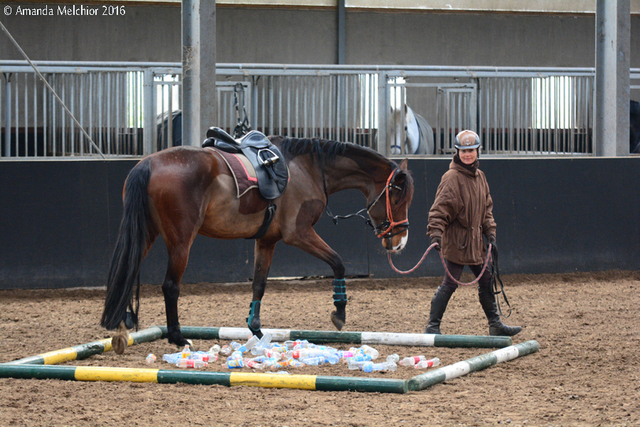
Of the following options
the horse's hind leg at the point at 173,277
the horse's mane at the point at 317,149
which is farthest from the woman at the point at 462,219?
the horse's hind leg at the point at 173,277

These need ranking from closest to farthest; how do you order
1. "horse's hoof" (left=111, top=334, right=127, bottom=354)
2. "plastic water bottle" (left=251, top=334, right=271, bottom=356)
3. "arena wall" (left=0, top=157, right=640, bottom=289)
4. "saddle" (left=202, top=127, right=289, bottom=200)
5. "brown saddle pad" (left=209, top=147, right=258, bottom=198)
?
"horse's hoof" (left=111, top=334, right=127, bottom=354)
"plastic water bottle" (left=251, top=334, right=271, bottom=356)
"brown saddle pad" (left=209, top=147, right=258, bottom=198)
"saddle" (left=202, top=127, right=289, bottom=200)
"arena wall" (left=0, top=157, right=640, bottom=289)

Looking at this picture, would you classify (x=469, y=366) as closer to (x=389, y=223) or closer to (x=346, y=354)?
(x=346, y=354)

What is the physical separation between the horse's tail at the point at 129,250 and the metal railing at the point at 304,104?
3.27 m

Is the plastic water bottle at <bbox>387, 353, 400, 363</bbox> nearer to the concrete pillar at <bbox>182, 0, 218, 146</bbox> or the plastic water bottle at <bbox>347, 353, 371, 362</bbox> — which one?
the plastic water bottle at <bbox>347, 353, 371, 362</bbox>

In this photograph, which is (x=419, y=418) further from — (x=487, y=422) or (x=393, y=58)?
(x=393, y=58)

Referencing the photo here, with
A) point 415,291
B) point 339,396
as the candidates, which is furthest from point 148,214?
point 415,291

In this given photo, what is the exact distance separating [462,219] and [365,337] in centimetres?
115

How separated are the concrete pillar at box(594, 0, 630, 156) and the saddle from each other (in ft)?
18.2

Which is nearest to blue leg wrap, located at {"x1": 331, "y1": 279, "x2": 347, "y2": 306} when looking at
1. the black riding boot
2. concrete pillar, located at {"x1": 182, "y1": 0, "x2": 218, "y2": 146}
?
the black riding boot

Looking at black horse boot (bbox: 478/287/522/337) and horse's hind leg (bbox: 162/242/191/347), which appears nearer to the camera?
horse's hind leg (bbox: 162/242/191/347)

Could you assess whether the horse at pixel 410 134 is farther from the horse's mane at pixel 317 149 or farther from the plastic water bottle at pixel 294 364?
the plastic water bottle at pixel 294 364

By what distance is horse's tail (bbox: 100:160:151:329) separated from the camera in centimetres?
448

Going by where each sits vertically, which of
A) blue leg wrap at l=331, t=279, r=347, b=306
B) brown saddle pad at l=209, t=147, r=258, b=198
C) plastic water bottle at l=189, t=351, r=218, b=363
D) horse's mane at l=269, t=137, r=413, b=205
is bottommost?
plastic water bottle at l=189, t=351, r=218, b=363

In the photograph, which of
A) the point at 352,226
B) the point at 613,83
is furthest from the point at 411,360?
the point at 613,83
